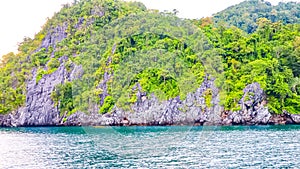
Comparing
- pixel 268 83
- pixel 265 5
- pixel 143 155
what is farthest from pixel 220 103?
pixel 265 5

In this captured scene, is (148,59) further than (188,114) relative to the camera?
Yes

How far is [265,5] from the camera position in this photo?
12125 centimetres

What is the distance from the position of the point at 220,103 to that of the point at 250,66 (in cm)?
853

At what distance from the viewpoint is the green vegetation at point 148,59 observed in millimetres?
64250

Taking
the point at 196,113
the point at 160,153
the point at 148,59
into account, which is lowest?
the point at 160,153

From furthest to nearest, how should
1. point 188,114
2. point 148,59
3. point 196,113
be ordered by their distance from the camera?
point 148,59 → point 188,114 → point 196,113

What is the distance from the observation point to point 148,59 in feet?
229

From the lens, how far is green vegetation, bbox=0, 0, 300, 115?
64.2 metres

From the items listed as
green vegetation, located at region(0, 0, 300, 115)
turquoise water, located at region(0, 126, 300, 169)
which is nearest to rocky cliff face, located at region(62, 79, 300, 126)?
green vegetation, located at region(0, 0, 300, 115)

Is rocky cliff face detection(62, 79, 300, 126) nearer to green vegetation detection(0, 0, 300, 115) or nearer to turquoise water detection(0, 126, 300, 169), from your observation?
green vegetation detection(0, 0, 300, 115)

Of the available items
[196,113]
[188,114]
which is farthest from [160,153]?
[188,114]

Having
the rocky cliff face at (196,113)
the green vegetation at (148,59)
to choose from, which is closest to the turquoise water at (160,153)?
the rocky cliff face at (196,113)

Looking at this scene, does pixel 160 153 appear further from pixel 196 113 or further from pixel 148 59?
pixel 148 59

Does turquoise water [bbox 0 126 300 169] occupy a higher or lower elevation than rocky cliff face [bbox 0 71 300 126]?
lower
